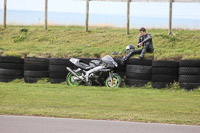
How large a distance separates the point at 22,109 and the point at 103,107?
1942mm

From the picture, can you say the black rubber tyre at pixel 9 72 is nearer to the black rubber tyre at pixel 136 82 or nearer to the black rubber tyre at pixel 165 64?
the black rubber tyre at pixel 136 82

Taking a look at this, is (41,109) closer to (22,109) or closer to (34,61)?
(22,109)

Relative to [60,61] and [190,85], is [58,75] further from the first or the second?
[190,85]

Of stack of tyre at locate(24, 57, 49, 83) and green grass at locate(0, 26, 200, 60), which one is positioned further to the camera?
green grass at locate(0, 26, 200, 60)

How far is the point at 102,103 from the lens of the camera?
38.0 feet

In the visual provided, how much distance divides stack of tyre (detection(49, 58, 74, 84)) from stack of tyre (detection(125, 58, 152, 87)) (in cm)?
212

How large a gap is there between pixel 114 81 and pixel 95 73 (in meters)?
0.78

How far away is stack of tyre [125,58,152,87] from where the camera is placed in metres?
14.8

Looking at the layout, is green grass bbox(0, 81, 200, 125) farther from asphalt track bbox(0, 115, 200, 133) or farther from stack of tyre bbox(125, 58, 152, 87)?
asphalt track bbox(0, 115, 200, 133)

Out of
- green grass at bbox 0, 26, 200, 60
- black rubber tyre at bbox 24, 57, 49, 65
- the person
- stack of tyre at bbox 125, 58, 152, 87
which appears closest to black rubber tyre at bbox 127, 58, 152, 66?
stack of tyre at bbox 125, 58, 152, 87

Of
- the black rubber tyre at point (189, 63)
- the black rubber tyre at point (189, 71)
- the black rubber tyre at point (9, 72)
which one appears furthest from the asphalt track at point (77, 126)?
the black rubber tyre at point (9, 72)

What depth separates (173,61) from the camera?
14.6 meters

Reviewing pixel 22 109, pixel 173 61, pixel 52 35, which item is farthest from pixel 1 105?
pixel 52 35

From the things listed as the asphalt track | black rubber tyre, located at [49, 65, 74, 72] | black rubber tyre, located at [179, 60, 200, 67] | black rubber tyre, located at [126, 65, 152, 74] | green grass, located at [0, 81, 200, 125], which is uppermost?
black rubber tyre, located at [179, 60, 200, 67]
